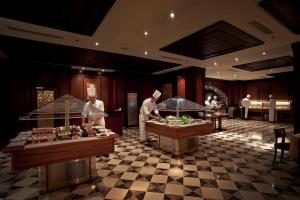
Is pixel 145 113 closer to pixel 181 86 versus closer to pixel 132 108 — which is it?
pixel 181 86

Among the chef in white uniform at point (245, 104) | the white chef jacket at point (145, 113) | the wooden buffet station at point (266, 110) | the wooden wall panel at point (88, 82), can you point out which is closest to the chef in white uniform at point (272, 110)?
the wooden buffet station at point (266, 110)

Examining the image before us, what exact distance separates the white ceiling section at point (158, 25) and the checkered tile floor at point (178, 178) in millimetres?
3172

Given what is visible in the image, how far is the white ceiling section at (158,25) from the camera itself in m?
2.87

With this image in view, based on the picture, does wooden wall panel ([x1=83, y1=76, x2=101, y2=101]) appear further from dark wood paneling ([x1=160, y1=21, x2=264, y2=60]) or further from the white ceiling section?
dark wood paneling ([x1=160, y1=21, x2=264, y2=60])

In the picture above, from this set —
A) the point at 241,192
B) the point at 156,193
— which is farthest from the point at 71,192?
the point at 241,192

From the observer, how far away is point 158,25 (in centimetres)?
A: 363

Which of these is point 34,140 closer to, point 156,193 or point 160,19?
point 156,193

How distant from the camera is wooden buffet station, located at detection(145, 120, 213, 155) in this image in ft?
14.2

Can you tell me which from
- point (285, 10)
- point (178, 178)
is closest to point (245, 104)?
point (285, 10)

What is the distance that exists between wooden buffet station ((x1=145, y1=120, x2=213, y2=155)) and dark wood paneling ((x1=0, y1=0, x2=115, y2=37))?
3.10m

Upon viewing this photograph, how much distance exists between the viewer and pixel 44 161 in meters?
2.46

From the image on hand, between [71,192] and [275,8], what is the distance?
481 centimetres

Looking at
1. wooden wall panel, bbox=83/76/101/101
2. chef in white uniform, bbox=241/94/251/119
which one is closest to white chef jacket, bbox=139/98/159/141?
wooden wall panel, bbox=83/76/101/101

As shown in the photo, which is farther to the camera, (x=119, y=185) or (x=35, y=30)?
(x=35, y=30)
